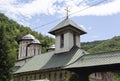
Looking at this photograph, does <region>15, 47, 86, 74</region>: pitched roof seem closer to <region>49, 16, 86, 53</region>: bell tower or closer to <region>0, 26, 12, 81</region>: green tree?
<region>49, 16, 86, 53</region>: bell tower

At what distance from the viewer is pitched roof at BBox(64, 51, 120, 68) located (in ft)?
62.4

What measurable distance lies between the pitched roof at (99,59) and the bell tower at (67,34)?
1072cm

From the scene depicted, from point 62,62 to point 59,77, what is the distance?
5.40ft

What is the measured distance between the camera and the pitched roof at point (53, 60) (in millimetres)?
28844

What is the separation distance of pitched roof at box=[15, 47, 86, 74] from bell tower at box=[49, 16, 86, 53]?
88cm

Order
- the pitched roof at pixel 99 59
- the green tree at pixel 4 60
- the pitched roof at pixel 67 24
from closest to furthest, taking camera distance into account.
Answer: the pitched roof at pixel 99 59, the green tree at pixel 4 60, the pitched roof at pixel 67 24

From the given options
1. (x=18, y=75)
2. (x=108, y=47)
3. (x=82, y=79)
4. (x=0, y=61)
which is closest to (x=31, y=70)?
(x=18, y=75)

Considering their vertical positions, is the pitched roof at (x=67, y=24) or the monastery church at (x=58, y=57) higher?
the pitched roof at (x=67, y=24)

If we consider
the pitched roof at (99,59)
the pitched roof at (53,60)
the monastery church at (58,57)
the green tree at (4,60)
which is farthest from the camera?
the monastery church at (58,57)

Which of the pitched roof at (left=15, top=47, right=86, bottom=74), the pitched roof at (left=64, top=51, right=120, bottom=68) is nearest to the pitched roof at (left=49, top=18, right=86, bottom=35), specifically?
the pitched roof at (left=15, top=47, right=86, bottom=74)

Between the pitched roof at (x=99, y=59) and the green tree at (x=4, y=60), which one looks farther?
the green tree at (x=4, y=60)

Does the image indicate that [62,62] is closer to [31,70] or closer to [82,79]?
[31,70]

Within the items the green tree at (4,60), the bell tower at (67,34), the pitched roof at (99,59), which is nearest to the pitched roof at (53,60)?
the bell tower at (67,34)

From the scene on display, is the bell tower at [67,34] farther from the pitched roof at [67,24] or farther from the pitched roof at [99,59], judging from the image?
the pitched roof at [99,59]
